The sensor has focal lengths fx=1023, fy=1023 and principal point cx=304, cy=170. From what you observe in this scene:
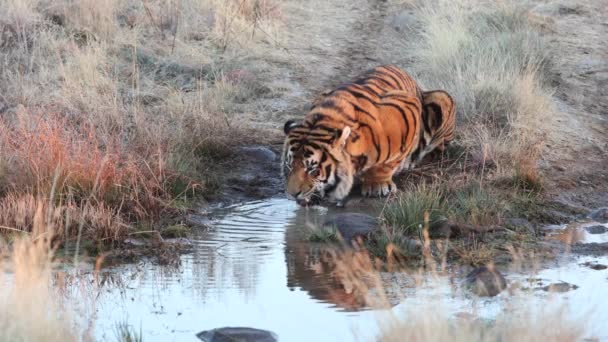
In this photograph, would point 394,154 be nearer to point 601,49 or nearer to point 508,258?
point 508,258

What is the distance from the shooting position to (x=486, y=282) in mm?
6449

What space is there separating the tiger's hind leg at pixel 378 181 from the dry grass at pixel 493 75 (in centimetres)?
86

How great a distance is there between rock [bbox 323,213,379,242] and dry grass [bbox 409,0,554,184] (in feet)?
4.36

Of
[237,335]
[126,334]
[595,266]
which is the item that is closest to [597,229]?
[595,266]

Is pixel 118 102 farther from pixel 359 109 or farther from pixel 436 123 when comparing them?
pixel 436 123

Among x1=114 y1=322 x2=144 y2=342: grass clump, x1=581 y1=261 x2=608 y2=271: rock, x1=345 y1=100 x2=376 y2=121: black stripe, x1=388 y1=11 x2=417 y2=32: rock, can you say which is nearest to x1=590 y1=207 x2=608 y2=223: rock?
x1=581 y1=261 x2=608 y2=271: rock

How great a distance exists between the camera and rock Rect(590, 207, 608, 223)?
8570mm

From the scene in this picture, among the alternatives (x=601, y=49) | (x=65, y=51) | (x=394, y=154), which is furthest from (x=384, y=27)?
(x=394, y=154)

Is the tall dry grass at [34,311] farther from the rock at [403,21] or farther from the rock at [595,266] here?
the rock at [403,21]

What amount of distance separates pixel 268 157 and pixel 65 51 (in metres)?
3.41

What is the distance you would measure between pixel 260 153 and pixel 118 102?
162cm

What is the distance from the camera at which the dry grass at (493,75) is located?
9586 mm

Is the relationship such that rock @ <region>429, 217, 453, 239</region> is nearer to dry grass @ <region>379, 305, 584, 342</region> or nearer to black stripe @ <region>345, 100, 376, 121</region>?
black stripe @ <region>345, 100, 376, 121</region>

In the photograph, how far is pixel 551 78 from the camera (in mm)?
12180
